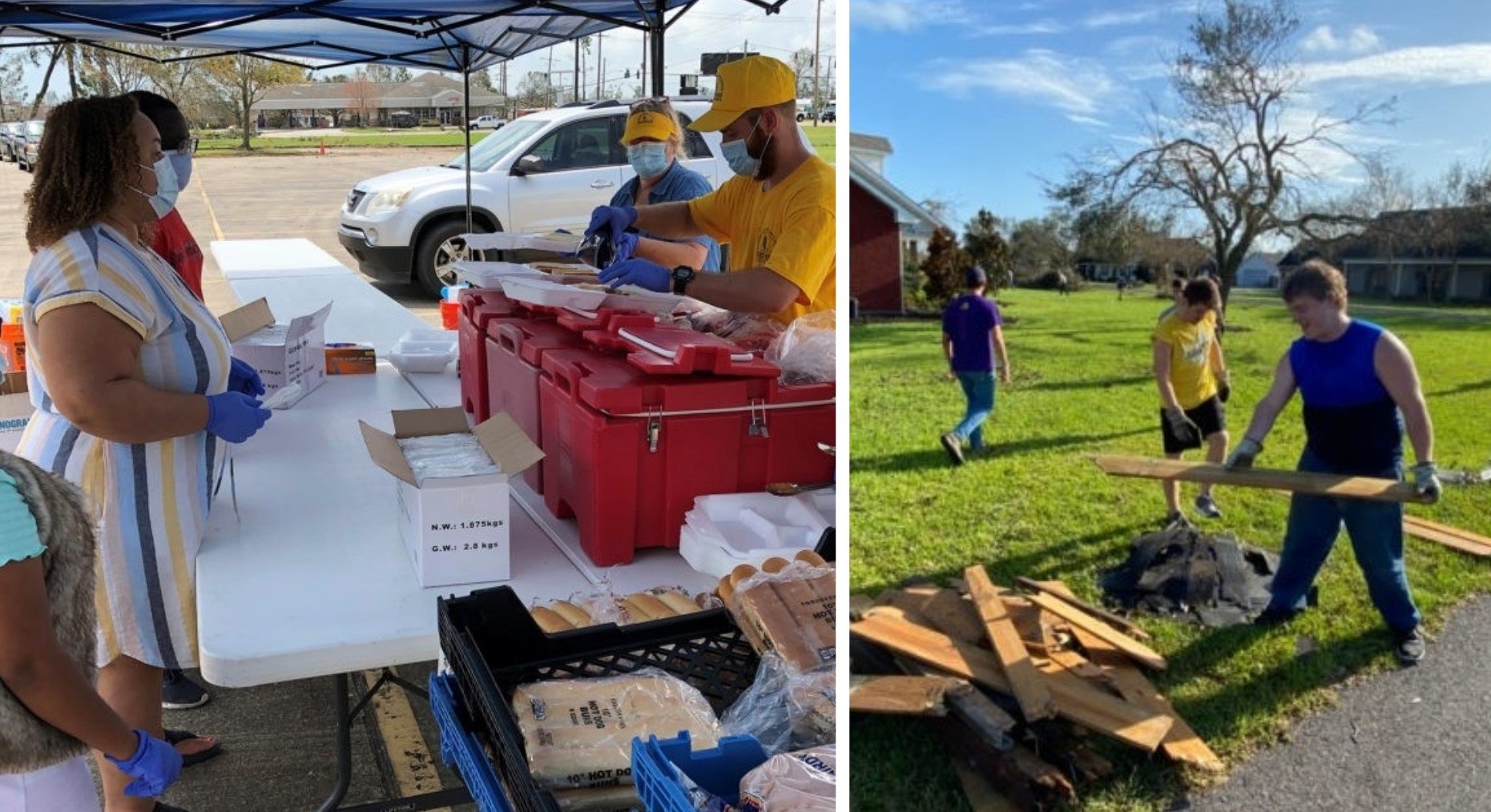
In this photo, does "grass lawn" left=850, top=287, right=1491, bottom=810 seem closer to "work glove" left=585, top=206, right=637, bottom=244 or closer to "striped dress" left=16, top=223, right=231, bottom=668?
"work glove" left=585, top=206, right=637, bottom=244

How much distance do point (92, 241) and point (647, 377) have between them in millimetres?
830

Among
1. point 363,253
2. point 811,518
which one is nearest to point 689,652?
point 811,518

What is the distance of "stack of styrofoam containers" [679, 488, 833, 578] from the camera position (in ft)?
4.94

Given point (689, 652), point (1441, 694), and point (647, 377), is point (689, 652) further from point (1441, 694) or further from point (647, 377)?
point (1441, 694)

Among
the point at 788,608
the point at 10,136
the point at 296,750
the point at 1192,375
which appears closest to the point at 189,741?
the point at 296,750

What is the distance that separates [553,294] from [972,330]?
0.73 m

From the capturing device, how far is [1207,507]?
1.85 m

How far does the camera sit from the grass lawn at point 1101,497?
150 cm

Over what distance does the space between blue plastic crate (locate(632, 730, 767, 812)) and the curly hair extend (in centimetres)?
131

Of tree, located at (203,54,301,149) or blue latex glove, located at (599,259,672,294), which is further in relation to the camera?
tree, located at (203,54,301,149)

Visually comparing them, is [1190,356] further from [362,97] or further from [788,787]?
[362,97]

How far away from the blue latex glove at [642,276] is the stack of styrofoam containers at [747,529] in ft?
2.03

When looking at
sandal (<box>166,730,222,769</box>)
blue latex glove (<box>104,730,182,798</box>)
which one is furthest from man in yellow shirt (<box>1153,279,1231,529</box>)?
sandal (<box>166,730,222,769</box>)

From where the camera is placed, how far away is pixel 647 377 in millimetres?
1583
